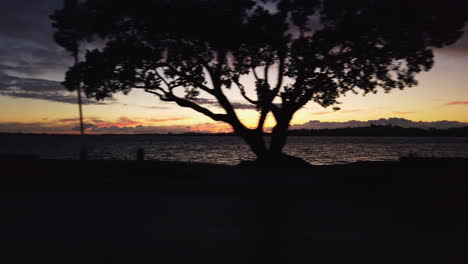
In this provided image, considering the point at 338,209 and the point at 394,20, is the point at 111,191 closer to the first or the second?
the point at 338,209

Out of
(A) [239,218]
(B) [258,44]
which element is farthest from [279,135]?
(A) [239,218]

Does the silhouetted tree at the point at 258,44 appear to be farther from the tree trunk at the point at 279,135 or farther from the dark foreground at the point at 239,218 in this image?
the dark foreground at the point at 239,218

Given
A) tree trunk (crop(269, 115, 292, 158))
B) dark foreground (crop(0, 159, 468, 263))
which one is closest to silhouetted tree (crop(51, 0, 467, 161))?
tree trunk (crop(269, 115, 292, 158))

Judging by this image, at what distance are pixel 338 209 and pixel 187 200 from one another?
3682 millimetres

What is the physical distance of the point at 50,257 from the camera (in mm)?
4375

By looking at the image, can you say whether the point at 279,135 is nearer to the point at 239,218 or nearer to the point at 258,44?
the point at 258,44

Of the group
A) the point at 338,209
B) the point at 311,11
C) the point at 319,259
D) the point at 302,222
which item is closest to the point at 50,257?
the point at 319,259

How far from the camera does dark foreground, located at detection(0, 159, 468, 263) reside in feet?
15.1

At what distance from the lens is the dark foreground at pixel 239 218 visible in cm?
459

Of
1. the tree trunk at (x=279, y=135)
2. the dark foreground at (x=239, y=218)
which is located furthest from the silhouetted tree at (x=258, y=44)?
the dark foreground at (x=239, y=218)

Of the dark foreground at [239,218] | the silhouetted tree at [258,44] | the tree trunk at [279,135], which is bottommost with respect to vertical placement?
the dark foreground at [239,218]

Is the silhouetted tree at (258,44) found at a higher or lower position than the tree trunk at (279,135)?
higher

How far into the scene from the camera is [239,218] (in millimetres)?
6621

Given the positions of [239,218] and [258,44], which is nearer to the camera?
[239,218]
